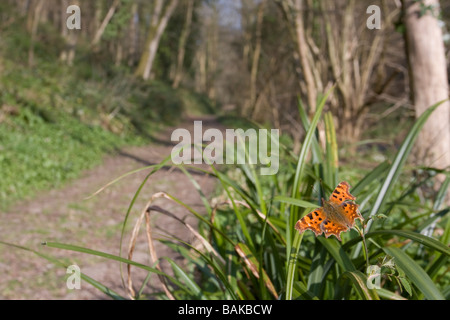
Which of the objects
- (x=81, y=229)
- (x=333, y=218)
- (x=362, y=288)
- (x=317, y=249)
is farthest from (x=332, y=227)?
(x=81, y=229)

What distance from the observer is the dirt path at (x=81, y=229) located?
265cm

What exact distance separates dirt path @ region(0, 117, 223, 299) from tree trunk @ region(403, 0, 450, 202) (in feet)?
7.39

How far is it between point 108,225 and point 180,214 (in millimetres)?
732

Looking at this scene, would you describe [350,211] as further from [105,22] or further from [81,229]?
[105,22]

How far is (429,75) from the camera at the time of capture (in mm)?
3689

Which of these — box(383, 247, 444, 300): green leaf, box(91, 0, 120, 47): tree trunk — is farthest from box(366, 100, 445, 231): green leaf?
box(91, 0, 120, 47): tree trunk

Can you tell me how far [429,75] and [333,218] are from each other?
3.33 m

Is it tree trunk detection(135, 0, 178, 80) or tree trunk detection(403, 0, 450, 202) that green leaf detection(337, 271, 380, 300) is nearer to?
tree trunk detection(403, 0, 450, 202)

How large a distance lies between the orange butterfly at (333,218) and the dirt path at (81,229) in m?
0.75

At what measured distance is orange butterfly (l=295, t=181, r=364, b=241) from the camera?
2.92ft

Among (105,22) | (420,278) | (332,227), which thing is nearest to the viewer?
(332,227)

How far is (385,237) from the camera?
5.98 feet

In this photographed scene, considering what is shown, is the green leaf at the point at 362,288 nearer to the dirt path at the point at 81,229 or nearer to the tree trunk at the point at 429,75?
the dirt path at the point at 81,229

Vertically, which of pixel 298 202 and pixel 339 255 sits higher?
pixel 298 202
